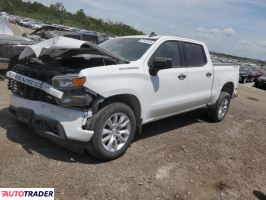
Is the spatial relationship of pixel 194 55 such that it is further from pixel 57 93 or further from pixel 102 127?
pixel 57 93

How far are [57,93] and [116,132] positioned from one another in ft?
3.41

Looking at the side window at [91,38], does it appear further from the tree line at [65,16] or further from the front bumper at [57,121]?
the tree line at [65,16]

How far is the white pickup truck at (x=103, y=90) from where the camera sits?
4.84 meters

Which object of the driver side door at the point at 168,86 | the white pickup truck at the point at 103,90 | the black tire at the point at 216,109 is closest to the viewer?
the white pickup truck at the point at 103,90

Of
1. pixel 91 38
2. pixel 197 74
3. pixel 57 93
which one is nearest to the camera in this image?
pixel 57 93

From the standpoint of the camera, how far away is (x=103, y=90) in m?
4.96

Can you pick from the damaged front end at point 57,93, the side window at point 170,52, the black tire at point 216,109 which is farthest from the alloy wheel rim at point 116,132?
the black tire at point 216,109

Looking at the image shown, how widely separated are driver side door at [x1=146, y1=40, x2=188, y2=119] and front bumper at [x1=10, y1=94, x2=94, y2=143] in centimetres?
134

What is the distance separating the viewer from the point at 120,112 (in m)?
5.24

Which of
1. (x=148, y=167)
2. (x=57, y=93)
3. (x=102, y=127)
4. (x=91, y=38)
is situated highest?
(x=91, y=38)

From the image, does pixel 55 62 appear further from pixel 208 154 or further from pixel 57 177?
pixel 208 154

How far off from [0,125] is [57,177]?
2.06 m

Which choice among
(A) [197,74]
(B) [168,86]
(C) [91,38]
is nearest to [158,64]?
(B) [168,86]

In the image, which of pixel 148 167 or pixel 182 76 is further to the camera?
pixel 182 76
